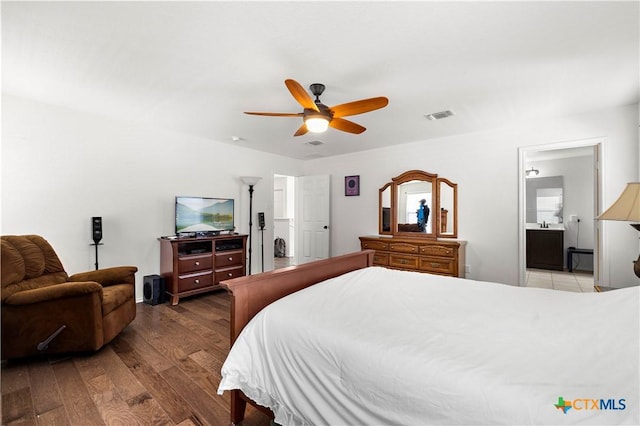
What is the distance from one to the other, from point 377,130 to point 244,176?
7.82 feet

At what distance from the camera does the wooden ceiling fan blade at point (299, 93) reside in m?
2.00

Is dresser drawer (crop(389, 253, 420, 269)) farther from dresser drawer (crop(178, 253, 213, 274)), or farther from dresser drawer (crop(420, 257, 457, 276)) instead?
dresser drawer (crop(178, 253, 213, 274))

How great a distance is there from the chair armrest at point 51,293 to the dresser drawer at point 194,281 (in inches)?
55.5

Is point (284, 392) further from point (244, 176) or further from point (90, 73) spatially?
point (244, 176)

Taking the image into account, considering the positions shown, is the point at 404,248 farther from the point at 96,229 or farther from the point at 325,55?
the point at 96,229

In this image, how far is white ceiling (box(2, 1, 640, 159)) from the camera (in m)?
1.74

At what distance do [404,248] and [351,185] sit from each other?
1674mm

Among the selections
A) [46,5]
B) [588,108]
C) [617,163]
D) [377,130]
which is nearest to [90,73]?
[46,5]

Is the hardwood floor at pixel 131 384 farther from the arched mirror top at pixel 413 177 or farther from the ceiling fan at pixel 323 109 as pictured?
the arched mirror top at pixel 413 177

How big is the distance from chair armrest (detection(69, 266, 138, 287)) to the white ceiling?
1.80 meters

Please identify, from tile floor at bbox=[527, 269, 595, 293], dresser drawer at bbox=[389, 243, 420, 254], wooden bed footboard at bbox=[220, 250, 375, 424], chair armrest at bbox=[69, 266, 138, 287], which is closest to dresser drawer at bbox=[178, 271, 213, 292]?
chair armrest at bbox=[69, 266, 138, 287]

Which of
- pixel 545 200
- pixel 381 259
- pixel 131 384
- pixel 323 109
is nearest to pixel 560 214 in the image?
pixel 545 200

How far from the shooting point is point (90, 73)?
2471 mm

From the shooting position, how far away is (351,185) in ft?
18.2
